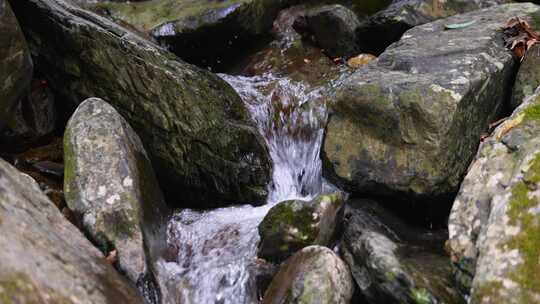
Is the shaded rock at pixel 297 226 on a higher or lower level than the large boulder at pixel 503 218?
lower

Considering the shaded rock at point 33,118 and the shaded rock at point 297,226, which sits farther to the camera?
the shaded rock at point 33,118

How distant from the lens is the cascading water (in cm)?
440

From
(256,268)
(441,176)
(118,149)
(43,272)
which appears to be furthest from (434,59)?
(43,272)

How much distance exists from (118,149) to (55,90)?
197 cm

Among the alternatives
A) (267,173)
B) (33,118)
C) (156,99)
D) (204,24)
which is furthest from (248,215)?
(204,24)

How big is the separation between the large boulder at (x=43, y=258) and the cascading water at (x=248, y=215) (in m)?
0.94

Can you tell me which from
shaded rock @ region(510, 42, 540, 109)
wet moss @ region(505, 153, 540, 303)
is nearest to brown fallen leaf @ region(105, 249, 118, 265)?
wet moss @ region(505, 153, 540, 303)

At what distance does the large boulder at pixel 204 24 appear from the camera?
25.6ft

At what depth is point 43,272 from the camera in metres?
2.65

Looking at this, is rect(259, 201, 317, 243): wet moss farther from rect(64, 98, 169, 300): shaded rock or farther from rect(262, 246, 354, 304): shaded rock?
rect(64, 98, 169, 300): shaded rock

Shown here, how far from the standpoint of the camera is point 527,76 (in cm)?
479

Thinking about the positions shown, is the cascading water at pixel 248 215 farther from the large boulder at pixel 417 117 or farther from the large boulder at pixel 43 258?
the large boulder at pixel 417 117

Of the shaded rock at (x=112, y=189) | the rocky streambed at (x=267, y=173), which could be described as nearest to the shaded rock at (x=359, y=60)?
the rocky streambed at (x=267, y=173)

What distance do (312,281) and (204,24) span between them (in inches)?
202
